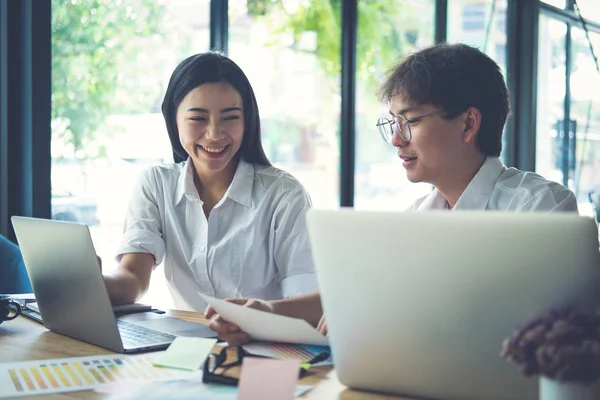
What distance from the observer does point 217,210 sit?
2129 millimetres

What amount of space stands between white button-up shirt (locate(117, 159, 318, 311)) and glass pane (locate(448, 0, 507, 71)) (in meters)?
3.57

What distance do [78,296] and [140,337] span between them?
0.15 meters

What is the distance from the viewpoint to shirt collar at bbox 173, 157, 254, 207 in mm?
2127

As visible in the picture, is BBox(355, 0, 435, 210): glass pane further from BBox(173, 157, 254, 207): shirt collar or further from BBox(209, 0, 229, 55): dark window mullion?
BBox(173, 157, 254, 207): shirt collar

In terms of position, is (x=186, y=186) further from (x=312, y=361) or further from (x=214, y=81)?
(x=312, y=361)

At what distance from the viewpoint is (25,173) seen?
112 inches

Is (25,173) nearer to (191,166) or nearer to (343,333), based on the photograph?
(191,166)

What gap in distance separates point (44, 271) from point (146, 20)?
A: 6.92 feet

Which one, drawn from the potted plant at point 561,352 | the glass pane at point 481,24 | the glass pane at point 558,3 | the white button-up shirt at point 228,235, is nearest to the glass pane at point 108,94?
the white button-up shirt at point 228,235

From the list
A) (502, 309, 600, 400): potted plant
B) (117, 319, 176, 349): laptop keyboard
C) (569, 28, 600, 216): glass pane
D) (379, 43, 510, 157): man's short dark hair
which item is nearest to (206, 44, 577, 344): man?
(379, 43, 510, 157): man's short dark hair

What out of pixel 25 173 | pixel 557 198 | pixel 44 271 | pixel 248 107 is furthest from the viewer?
pixel 25 173

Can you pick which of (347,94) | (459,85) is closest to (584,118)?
(347,94)

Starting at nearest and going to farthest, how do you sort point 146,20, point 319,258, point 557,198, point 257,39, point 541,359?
A: point 541,359
point 319,258
point 557,198
point 146,20
point 257,39

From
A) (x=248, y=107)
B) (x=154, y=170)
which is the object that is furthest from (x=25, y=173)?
(x=248, y=107)
